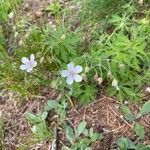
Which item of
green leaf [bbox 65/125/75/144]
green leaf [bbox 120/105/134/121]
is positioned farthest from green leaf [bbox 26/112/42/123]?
green leaf [bbox 120/105/134/121]

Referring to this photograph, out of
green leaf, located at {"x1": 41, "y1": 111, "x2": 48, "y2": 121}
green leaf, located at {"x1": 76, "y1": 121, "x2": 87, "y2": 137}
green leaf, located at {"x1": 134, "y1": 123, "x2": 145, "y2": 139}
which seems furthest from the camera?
green leaf, located at {"x1": 41, "y1": 111, "x2": 48, "y2": 121}

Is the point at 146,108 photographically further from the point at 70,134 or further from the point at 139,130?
the point at 70,134

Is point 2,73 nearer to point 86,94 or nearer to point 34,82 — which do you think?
point 34,82

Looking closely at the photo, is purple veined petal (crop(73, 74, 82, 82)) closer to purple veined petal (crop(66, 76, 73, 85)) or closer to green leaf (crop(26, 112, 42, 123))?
purple veined petal (crop(66, 76, 73, 85))

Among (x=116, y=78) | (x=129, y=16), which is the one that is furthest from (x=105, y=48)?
(x=129, y=16)

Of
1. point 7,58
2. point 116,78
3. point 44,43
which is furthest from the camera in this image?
point 7,58
